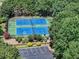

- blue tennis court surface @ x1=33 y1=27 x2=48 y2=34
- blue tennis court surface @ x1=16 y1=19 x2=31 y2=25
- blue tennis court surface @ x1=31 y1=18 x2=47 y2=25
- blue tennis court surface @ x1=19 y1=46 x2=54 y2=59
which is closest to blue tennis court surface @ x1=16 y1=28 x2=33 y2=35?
blue tennis court surface @ x1=33 y1=27 x2=48 y2=34

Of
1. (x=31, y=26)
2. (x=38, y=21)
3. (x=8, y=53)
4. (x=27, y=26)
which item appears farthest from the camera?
(x=38, y=21)

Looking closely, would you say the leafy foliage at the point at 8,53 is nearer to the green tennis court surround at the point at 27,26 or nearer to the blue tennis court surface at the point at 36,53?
the blue tennis court surface at the point at 36,53

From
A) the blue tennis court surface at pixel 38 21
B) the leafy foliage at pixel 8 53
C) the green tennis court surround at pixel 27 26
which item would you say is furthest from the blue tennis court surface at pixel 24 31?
the leafy foliage at pixel 8 53

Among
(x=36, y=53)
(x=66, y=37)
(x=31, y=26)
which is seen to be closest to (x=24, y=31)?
(x=31, y=26)

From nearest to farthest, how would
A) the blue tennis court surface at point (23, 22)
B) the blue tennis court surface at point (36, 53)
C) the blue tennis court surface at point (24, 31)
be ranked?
1. the blue tennis court surface at point (36, 53)
2. the blue tennis court surface at point (24, 31)
3. the blue tennis court surface at point (23, 22)

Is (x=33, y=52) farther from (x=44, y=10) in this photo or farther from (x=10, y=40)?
(x=44, y=10)

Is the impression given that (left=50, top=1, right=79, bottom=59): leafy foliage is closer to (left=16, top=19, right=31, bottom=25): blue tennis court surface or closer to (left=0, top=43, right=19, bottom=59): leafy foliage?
(left=0, top=43, right=19, bottom=59): leafy foliage

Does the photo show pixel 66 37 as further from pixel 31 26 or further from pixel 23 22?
pixel 23 22

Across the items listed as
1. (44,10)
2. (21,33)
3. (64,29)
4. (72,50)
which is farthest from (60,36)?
(44,10)
